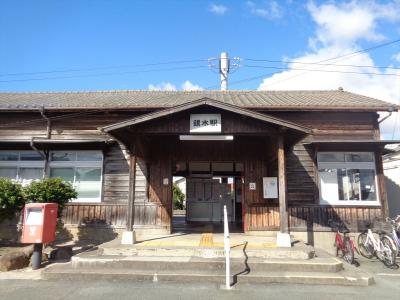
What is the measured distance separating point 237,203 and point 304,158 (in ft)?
17.8

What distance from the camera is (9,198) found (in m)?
7.43

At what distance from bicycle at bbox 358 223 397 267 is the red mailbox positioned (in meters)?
7.59

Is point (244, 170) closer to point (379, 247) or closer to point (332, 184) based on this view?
point (332, 184)

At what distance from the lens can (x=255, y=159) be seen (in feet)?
→ 31.5

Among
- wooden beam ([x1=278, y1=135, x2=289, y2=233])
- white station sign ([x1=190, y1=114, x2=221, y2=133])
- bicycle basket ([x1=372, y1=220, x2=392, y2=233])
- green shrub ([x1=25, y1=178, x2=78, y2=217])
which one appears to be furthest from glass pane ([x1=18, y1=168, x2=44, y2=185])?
bicycle basket ([x1=372, y1=220, x2=392, y2=233])

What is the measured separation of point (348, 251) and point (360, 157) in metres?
3.43

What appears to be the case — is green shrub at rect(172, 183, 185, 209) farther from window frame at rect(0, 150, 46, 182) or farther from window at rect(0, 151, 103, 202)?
window frame at rect(0, 150, 46, 182)

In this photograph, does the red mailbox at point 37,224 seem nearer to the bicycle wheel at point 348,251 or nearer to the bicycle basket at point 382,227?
the bicycle wheel at point 348,251

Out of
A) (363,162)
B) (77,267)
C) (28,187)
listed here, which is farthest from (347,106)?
(28,187)

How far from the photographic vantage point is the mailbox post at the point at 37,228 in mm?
6500

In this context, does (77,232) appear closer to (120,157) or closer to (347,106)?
(120,157)

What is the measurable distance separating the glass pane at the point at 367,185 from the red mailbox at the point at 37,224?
28.3 feet

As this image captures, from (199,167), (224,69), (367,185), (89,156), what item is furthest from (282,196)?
(224,69)

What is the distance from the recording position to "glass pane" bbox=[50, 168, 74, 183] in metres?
9.73
